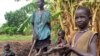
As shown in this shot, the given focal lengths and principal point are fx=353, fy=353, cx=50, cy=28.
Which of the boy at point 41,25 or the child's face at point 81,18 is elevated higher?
the child's face at point 81,18

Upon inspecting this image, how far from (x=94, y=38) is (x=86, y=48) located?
11 cm

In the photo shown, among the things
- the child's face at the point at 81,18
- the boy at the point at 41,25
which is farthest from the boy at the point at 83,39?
the boy at the point at 41,25

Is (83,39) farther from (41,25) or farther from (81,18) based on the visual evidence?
(41,25)

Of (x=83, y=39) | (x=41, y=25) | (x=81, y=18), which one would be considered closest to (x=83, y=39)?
(x=83, y=39)

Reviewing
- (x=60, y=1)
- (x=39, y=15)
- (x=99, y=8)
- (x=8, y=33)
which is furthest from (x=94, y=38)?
(x=8, y=33)

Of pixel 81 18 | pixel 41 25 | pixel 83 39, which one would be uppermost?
pixel 81 18

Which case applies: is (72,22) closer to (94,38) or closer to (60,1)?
(60,1)

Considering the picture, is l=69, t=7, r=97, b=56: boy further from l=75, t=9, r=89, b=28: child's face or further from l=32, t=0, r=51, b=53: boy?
l=32, t=0, r=51, b=53: boy

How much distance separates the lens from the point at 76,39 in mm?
3117

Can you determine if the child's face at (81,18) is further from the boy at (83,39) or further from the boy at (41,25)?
the boy at (41,25)

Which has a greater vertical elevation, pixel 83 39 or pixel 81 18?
pixel 81 18

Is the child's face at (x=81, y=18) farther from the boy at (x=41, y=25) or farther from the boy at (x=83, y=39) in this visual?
the boy at (x=41, y=25)

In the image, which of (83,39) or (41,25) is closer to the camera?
(83,39)

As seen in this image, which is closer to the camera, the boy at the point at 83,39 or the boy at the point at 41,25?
the boy at the point at 83,39
